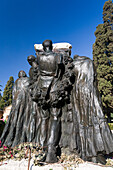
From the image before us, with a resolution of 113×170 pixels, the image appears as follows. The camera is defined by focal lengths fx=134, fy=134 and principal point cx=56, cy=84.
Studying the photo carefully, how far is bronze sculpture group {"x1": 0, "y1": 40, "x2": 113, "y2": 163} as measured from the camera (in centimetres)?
292

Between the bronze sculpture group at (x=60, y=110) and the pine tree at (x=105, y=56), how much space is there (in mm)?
12075

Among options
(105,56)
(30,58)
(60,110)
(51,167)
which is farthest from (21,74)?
(105,56)

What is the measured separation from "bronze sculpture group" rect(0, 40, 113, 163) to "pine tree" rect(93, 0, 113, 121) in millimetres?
12075

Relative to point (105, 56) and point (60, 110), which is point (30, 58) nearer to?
point (60, 110)

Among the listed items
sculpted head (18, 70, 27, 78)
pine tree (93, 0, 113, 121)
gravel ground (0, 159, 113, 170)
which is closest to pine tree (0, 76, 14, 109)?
pine tree (93, 0, 113, 121)

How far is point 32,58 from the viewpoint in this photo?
3727mm

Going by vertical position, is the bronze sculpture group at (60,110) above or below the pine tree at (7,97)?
below

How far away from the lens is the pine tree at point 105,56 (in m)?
14.8

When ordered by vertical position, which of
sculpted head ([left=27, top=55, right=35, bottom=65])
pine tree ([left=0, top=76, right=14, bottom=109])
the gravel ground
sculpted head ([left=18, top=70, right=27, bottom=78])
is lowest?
the gravel ground

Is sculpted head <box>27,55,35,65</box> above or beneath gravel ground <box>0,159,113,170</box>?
above

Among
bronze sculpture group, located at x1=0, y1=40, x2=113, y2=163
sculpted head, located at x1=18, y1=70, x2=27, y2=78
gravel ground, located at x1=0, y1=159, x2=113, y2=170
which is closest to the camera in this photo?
gravel ground, located at x1=0, y1=159, x2=113, y2=170

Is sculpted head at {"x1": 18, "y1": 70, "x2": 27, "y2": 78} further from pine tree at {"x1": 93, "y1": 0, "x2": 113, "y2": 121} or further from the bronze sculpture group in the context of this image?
pine tree at {"x1": 93, "y1": 0, "x2": 113, "y2": 121}

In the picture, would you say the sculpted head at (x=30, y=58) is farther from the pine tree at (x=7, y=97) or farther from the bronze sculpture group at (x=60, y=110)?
the pine tree at (x=7, y=97)

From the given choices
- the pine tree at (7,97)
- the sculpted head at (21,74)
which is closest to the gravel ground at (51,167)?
the sculpted head at (21,74)
